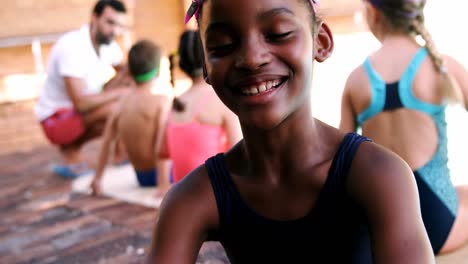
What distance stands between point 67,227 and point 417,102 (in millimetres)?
2052

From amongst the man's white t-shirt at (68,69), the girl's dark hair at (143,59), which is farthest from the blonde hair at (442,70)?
the man's white t-shirt at (68,69)

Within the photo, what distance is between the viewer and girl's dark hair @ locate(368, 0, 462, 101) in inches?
83.7

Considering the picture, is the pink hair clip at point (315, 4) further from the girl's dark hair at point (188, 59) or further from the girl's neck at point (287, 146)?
the girl's dark hair at point (188, 59)

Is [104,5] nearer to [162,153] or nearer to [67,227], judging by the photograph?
[162,153]

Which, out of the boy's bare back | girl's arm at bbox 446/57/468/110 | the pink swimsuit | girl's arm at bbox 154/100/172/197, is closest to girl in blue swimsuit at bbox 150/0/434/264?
girl's arm at bbox 446/57/468/110

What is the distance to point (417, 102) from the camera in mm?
2145

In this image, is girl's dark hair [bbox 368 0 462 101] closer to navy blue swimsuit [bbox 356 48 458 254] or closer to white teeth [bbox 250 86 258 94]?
navy blue swimsuit [bbox 356 48 458 254]

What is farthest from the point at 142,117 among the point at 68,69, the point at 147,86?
the point at 68,69

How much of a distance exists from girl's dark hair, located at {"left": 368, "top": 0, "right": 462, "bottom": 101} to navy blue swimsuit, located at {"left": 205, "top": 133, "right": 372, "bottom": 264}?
1.17 metres

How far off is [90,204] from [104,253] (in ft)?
3.13

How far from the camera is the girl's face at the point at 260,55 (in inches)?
39.1

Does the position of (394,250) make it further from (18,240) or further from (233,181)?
(18,240)

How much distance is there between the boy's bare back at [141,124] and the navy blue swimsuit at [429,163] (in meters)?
1.94

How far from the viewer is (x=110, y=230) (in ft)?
10.1
